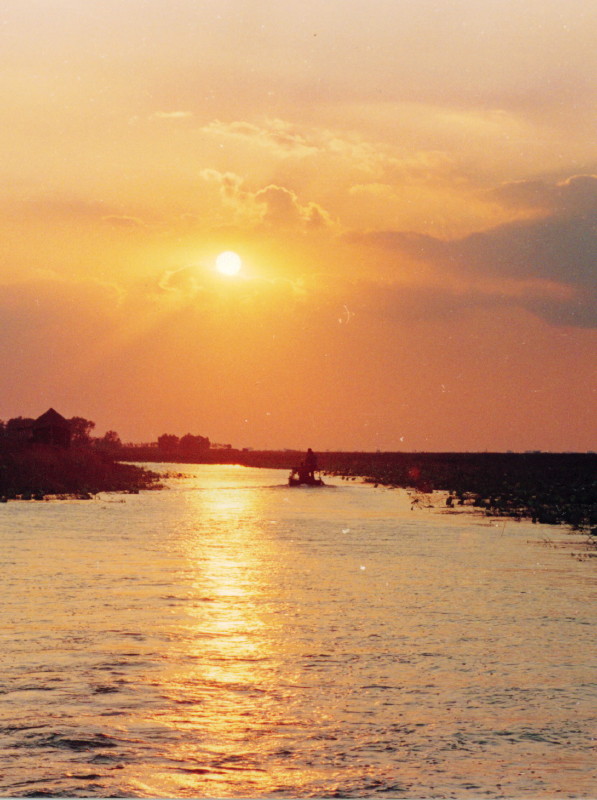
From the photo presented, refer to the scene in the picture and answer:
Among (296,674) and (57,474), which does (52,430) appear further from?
(296,674)

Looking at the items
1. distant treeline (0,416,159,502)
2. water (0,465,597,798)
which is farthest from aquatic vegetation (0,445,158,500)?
water (0,465,597,798)

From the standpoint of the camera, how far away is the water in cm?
880

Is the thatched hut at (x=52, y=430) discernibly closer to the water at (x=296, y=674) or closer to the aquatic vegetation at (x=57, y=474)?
the aquatic vegetation at (x=57, y=474)

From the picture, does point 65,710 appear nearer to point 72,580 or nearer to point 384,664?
point 384,664

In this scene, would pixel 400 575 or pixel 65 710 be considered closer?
pixel 65 710

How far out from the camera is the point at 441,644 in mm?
15148

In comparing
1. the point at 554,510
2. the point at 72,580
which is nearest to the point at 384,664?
the point at 72,580

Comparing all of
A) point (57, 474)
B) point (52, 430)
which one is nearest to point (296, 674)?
point (57, 474)

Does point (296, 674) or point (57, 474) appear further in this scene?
point (57, 474)

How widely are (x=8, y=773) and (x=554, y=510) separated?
142ft

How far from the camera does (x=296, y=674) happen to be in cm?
1289

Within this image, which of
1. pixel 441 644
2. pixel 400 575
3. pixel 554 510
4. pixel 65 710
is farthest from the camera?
pixel 554 510

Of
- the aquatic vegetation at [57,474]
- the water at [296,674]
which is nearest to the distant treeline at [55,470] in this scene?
the aquatic vegetation at [57,474]

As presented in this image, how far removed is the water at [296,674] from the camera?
28.9 feet
